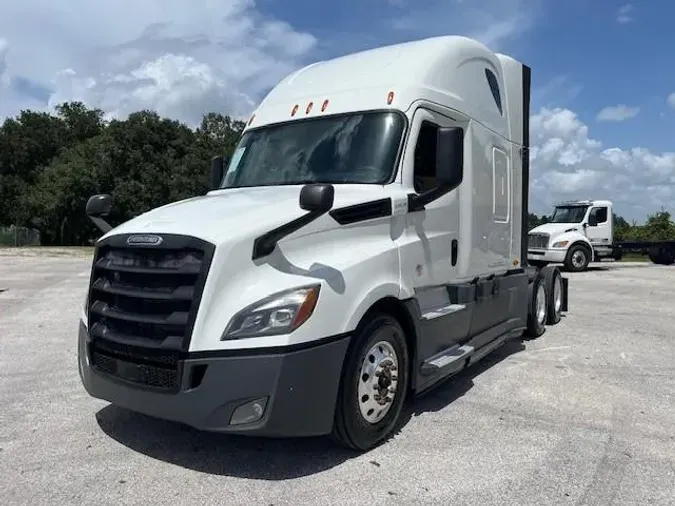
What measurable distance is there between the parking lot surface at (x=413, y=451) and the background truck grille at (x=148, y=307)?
0.66m

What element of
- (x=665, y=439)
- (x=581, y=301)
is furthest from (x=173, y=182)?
(x=665, y=439)

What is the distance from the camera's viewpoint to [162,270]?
13.0ft

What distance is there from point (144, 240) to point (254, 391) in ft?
4.01

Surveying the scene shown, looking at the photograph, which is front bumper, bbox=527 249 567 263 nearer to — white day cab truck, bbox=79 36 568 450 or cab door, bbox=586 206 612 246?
cab door, bbox=586 206 612 246

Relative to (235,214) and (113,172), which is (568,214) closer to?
(235,214)

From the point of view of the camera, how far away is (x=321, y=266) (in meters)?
4.10

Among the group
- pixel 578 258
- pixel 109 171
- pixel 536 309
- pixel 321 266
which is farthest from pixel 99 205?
pixel 109 171

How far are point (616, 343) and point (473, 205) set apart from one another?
3.76 meters

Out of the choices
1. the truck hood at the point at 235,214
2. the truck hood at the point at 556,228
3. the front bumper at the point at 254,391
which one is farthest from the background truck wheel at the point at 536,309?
the truck hood at the point at 556,228

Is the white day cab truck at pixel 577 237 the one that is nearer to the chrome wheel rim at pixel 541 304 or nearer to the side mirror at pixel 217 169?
the chrome wheel rim at pixel 541 304

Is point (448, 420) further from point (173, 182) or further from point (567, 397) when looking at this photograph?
point (173, 182)

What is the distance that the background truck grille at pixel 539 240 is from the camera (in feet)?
71.4

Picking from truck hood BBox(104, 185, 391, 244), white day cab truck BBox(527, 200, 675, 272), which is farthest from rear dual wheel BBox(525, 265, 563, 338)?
white day cab truck BBox(527, 200, 675, 272)

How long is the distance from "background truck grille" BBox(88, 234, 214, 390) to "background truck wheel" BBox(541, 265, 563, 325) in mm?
6803
